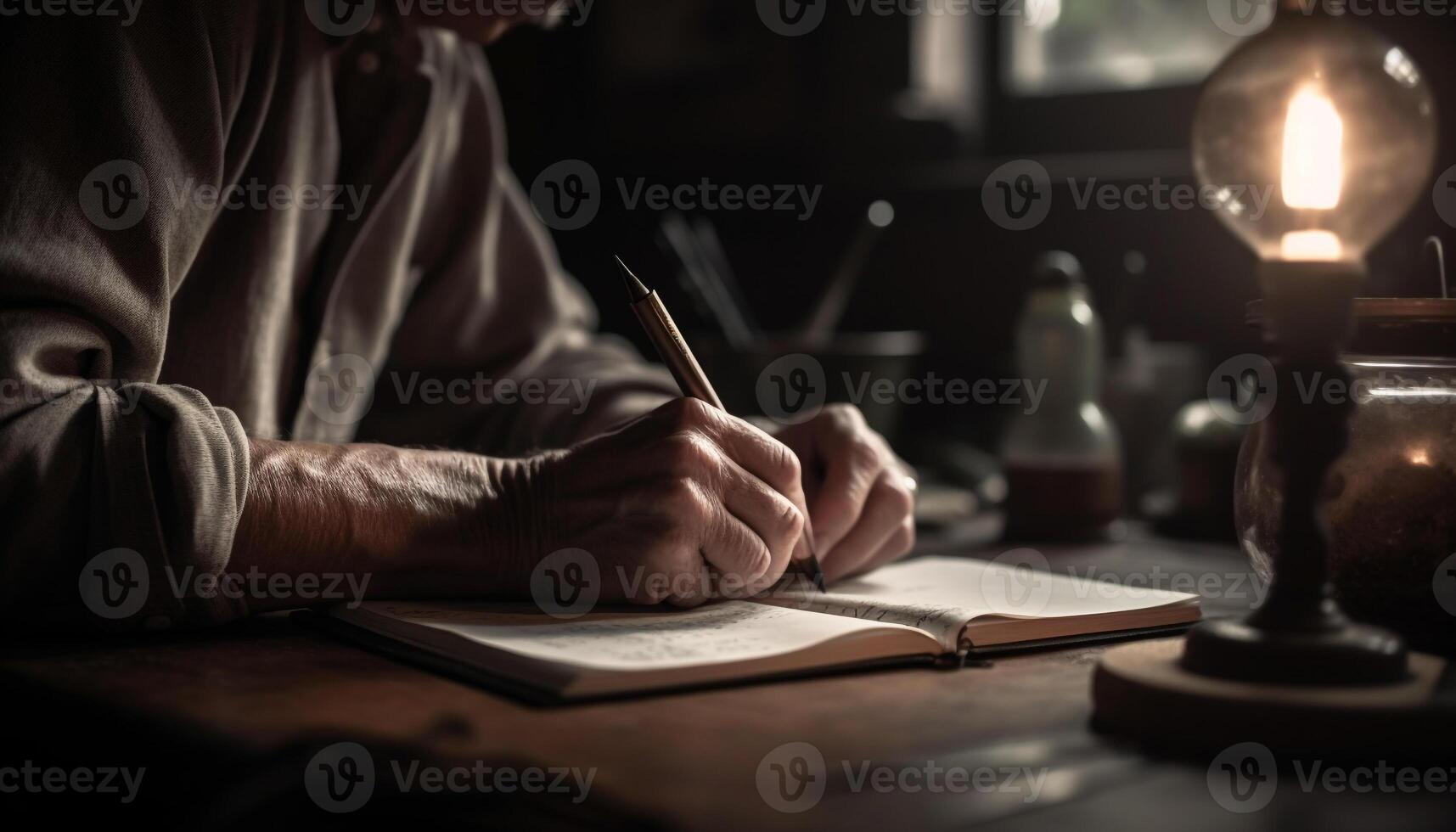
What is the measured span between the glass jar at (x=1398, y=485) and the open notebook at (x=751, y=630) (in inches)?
4.3

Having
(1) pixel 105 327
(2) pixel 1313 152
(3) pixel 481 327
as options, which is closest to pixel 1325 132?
(2) pixel 1313 152

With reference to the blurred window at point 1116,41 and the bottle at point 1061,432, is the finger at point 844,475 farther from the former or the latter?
the blurred window at point 1116,41

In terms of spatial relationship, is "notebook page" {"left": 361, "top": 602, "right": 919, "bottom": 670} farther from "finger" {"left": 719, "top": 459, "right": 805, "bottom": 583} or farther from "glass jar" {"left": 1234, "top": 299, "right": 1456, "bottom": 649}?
"glass jar" {"left": 1234, "top": 299, "right": 1456, "bottom": 649}

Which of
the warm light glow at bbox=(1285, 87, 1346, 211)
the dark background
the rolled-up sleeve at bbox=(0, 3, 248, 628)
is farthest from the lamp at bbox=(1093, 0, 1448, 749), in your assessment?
the dark background

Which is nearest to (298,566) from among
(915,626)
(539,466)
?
(539,466)

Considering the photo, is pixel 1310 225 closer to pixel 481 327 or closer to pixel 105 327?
pixel 105 327

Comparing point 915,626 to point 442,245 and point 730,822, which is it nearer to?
point 730,822

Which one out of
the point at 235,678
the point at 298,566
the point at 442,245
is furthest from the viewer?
the point at 442,245

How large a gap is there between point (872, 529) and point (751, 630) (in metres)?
0.26

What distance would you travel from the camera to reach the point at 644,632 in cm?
81

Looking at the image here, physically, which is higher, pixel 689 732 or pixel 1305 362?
pixel 1305 362

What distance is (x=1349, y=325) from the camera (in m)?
0.63

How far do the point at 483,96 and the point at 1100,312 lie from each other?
999mm

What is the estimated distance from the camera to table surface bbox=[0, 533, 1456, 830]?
1.71 ft
